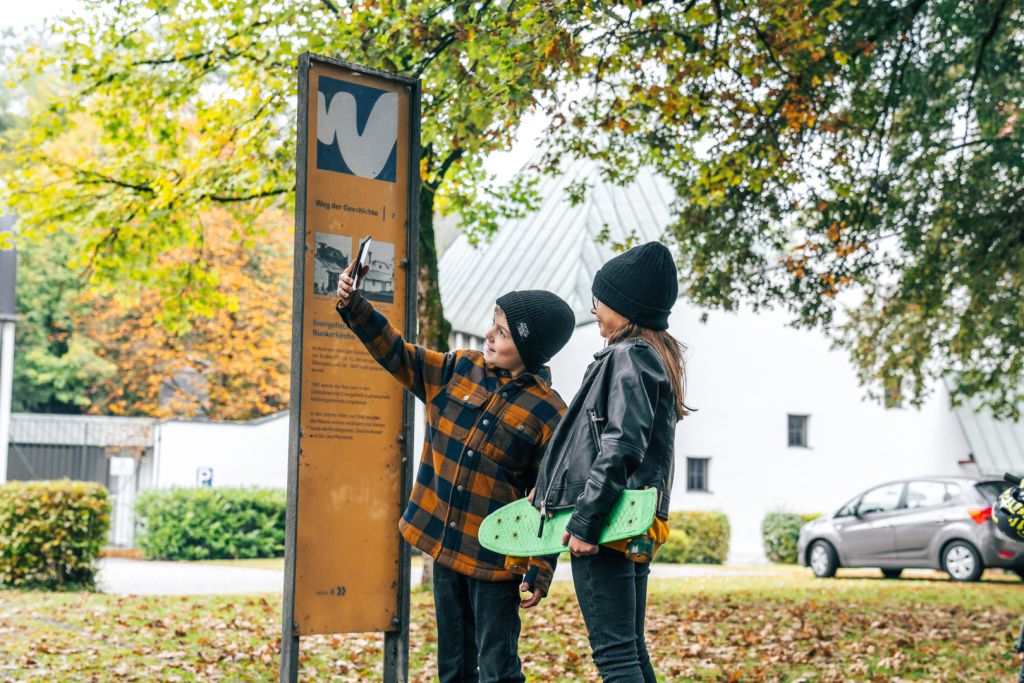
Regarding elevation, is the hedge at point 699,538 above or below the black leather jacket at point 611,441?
below

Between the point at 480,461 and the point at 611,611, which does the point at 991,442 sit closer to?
the point at 480,461

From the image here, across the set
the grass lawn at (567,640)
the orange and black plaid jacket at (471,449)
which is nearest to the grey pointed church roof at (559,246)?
the grass lawn at (567,640)

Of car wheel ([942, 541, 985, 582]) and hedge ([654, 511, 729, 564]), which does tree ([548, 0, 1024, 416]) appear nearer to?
car wheel ([942, 541, 985, 582])

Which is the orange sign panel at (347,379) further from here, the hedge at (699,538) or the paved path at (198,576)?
the hedge at (699,538)

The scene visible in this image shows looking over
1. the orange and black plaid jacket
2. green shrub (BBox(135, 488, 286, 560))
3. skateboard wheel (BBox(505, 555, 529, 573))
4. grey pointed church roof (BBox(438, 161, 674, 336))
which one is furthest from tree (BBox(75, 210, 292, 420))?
skateboard wheel (BBox(505, 555, 529, 573))

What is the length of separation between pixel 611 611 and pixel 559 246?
27.3 meters

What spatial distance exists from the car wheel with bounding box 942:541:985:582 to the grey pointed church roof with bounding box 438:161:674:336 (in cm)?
1209

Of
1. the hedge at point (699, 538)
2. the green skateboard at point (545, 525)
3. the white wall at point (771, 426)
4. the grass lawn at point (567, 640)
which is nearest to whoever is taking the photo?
the green skateboard at point (545, 525)

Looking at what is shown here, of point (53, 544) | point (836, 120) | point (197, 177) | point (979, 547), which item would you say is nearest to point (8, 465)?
point (53, 544)

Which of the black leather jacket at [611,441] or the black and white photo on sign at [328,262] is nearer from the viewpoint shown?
the black leather jacket at [611,441]

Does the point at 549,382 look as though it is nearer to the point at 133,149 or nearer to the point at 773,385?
the point at 133,149

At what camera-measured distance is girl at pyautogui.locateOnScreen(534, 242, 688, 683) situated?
373 cm

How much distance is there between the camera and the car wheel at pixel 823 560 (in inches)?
805

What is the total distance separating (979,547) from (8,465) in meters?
27.6
